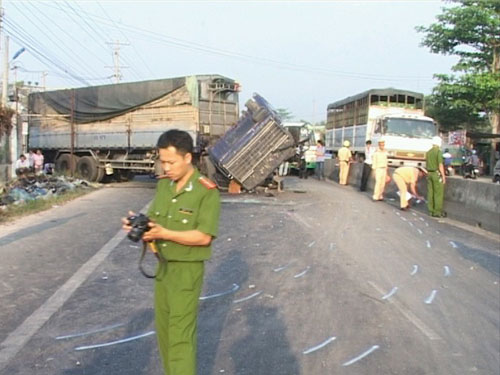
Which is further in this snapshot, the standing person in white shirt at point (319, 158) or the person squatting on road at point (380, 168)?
the standing person in white shirt at point (319, 158)

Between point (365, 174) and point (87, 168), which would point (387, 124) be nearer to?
point (365, 174)

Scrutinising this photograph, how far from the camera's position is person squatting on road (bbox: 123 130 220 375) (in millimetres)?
3422

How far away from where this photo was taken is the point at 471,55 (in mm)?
34594

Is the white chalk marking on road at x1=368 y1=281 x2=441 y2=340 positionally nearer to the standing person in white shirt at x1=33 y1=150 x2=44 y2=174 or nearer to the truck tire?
the truck tire

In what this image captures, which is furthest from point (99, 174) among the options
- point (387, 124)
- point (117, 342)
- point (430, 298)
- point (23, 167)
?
point (117, 342)

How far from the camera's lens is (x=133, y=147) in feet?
71.3

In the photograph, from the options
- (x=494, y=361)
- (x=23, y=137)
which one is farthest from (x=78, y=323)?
(x=23, y=137)

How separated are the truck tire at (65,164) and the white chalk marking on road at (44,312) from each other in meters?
16.0

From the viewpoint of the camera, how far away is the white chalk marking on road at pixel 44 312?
470cm

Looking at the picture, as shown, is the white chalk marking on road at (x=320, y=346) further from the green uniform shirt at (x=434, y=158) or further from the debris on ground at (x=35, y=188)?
the debris on ground at (x=35, y=188)

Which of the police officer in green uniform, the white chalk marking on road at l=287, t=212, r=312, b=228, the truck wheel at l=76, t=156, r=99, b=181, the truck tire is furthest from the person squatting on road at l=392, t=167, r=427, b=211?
the truck tire

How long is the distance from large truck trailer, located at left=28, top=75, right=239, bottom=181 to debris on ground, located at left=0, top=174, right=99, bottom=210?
181 cm

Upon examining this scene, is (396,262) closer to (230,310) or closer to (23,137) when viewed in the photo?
(230,310)

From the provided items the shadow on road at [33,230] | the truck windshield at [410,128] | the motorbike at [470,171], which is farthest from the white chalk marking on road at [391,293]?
the motorbike at [470,171]
